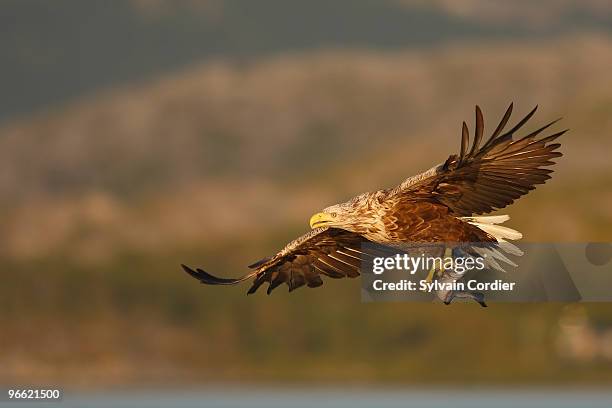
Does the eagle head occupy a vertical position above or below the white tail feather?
above

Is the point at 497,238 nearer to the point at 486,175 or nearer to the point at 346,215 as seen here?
the point at 486,175

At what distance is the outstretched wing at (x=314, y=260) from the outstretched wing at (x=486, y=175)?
2.03 m

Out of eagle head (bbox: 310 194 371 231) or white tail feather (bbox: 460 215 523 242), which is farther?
eagle head (bbox: 310 194 371 231)

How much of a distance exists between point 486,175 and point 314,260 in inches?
140

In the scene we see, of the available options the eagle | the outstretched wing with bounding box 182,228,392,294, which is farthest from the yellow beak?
the outstretched wing with bounding box 182,228,392,294

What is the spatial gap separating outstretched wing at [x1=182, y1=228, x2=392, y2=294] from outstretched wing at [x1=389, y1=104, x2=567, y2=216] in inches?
80.0

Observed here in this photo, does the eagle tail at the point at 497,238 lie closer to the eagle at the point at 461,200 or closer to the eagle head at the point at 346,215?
the eagle at the point at 461,200

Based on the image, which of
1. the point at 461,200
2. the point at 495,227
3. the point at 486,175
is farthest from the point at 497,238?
the point at 486,175

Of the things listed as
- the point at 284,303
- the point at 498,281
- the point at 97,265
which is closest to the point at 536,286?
the point at 498,281

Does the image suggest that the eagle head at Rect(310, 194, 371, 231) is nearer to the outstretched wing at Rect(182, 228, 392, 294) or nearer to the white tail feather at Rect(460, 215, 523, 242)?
the outstretched wing at Rect(182, 228, 392, 294)

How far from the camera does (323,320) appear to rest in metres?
150

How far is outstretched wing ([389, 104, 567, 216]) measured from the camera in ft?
55.4

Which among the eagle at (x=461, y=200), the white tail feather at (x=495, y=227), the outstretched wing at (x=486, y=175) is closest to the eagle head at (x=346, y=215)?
the eagle at (x=461, y=200)

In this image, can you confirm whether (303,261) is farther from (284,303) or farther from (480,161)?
(284,303)
